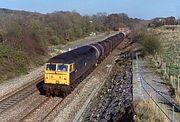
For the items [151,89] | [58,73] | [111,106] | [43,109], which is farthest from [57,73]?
[151,89]

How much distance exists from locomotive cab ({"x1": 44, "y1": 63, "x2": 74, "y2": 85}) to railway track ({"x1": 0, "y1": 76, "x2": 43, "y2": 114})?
6.25ft

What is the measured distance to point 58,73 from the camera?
21.8m

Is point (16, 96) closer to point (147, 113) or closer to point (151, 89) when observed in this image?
point (151, 89)

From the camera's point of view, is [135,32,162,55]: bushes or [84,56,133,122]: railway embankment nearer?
[84,56,133,122]: railway embankment

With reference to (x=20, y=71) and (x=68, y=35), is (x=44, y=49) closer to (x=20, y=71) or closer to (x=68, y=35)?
(x=20, y=71)

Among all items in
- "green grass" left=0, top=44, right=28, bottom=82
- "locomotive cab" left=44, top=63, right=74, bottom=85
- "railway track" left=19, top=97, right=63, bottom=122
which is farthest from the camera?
"green grass" left=0, top=44, right=28, bottom=82

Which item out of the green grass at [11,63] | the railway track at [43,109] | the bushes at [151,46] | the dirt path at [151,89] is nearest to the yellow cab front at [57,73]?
the railway track at [43,109]

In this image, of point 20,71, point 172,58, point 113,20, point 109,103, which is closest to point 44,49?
point 20,71

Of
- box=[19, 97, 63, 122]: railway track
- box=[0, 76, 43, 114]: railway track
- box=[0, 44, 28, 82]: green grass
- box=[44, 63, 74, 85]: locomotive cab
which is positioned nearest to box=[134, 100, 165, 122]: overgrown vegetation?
box=[19, 97, 63, 122]: railway track

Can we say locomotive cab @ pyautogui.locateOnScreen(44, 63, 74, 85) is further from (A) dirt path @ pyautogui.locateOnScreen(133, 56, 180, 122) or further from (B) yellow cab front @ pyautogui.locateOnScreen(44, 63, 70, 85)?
(A) dirt path @ pyautogui.locateOnScreen(133, 56, 180, 122)

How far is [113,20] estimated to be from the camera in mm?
161125

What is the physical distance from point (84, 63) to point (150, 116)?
45.7 ft

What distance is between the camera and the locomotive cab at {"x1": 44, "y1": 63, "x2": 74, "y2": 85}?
21672mm

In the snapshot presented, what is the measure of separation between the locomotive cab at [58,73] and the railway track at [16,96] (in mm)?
1904
